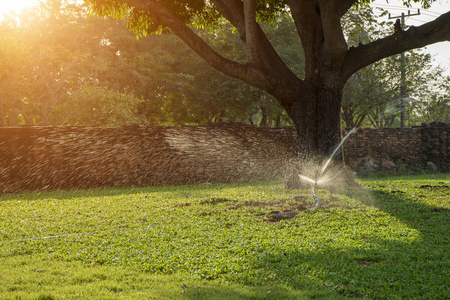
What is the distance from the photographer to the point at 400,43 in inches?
443

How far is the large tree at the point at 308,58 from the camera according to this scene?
11.5 m

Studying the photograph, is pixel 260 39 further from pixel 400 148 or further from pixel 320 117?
pixel 400 148

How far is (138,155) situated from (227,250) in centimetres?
1075

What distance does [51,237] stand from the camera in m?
7.38

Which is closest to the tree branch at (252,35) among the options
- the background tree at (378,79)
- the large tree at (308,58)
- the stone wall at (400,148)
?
the large tree at (308,58)

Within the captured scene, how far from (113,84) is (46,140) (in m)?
17.4

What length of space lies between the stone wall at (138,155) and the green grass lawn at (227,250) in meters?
4.32

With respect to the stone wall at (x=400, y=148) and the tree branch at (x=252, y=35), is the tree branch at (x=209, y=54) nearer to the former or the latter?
the tree branch at (x=252, y=35)

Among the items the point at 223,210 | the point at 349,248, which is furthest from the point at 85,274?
the point at 223,210

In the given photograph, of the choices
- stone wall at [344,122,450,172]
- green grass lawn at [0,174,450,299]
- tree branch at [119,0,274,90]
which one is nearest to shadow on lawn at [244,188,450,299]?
green grass lawn at [0,174,450,299]

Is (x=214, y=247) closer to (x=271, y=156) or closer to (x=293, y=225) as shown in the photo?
(x=293, y=225)

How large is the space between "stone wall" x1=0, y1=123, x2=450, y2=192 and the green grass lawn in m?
4.32

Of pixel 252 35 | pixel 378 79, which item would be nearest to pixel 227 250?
pixel 252 35

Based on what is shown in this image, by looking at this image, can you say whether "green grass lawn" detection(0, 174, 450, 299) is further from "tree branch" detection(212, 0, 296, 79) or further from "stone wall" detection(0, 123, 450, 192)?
"stone wall" detection(0, 123, 450, 192)
